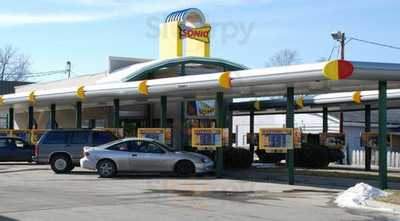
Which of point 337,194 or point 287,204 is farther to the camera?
point 337,194

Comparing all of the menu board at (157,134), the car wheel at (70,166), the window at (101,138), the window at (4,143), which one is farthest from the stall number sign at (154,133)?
the window at (4,143)

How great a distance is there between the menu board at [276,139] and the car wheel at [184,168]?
2.92m

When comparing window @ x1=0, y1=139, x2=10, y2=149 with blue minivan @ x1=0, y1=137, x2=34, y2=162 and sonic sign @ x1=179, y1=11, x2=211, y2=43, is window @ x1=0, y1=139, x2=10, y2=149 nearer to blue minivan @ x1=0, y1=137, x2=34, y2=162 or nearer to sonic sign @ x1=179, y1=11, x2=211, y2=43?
blue minivan @ x1=0, y1=137, x2=34, y2=162

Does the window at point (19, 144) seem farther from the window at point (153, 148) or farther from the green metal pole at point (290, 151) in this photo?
the green metal pole at point (290, 151)

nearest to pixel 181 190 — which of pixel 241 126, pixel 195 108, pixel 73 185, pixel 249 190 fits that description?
pixel 249 190

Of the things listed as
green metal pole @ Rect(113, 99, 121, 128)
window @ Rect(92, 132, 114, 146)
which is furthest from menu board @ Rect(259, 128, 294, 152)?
green metal pole @ Rect(113, 99, 121, 128)

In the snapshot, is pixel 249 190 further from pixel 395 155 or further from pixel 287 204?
pixel 395 155

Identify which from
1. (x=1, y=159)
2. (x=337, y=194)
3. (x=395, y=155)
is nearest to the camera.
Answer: (x=337, y=194)

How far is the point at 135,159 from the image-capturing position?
2294 centimetres

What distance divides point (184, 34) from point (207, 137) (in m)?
13.5

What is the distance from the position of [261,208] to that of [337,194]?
4.36 meters

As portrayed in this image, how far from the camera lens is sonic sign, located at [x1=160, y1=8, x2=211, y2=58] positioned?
118 ft

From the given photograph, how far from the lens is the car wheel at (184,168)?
912 inches

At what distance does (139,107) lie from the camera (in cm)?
3659
